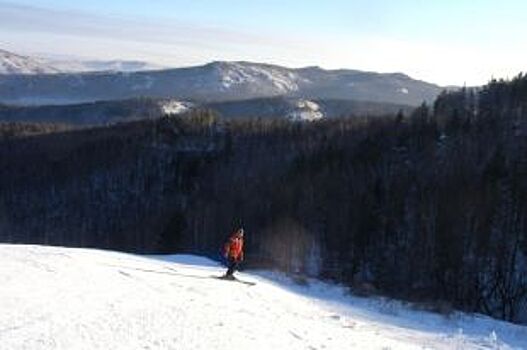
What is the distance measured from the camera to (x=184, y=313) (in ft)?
74.8

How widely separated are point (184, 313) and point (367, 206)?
356 ft

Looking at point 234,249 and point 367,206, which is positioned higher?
point 234,249

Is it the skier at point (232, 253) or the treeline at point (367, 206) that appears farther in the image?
the treeline at point (367, 206)

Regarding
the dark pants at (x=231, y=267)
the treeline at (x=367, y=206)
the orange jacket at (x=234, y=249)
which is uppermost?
the orange jacket at (x=234, y=249)

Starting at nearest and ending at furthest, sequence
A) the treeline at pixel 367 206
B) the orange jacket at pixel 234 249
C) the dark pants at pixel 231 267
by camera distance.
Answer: the dark pants at pixel 231 267 → the orange jacket at pixel 234 249 → the treeline at pixel 367 206

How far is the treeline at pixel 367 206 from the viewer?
11200 centimetres

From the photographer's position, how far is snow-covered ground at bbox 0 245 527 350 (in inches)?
770

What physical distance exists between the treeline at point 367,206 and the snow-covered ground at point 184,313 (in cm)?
5052

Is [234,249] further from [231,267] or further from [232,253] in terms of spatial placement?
[231,267]

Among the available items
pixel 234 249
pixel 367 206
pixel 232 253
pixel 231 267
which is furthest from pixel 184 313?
pixel 367 206

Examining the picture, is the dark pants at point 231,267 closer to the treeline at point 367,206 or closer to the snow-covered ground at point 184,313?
the snow-covered ground at point 184,313

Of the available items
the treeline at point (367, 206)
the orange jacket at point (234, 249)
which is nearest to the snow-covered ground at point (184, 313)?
the orange jacket at point (234, 249)

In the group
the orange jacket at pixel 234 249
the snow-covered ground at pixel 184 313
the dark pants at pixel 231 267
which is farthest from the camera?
the orange jacket at pixel 234 249

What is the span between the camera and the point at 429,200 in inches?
4970
